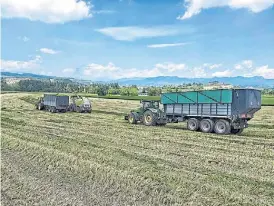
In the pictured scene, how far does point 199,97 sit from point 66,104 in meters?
17.8

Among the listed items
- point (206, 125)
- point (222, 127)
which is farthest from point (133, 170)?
point (206, 125)

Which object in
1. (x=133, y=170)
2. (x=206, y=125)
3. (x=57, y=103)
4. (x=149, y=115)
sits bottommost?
(x=133, y=170)

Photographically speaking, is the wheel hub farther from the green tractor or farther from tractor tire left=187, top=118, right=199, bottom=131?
tractor tire left=187, top=118, right=199, bottom=131

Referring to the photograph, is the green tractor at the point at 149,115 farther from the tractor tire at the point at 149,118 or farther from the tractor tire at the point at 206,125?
the tractor tire at the point at 206,125

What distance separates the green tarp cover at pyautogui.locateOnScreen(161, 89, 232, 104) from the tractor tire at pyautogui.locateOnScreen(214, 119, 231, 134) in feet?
3.84

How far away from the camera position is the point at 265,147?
50.6 feet

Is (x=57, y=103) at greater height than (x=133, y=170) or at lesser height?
greater

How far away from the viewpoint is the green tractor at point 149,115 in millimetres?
23375

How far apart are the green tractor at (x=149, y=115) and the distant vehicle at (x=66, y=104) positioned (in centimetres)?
1029

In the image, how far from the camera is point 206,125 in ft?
66.9

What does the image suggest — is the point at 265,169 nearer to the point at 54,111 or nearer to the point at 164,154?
the point at 164,154

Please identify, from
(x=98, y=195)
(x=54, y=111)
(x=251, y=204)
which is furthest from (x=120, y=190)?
(x=54, y=111)

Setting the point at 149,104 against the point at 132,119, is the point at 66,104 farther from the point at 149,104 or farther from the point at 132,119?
the point at 149,104

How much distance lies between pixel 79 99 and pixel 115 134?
17765 mm
